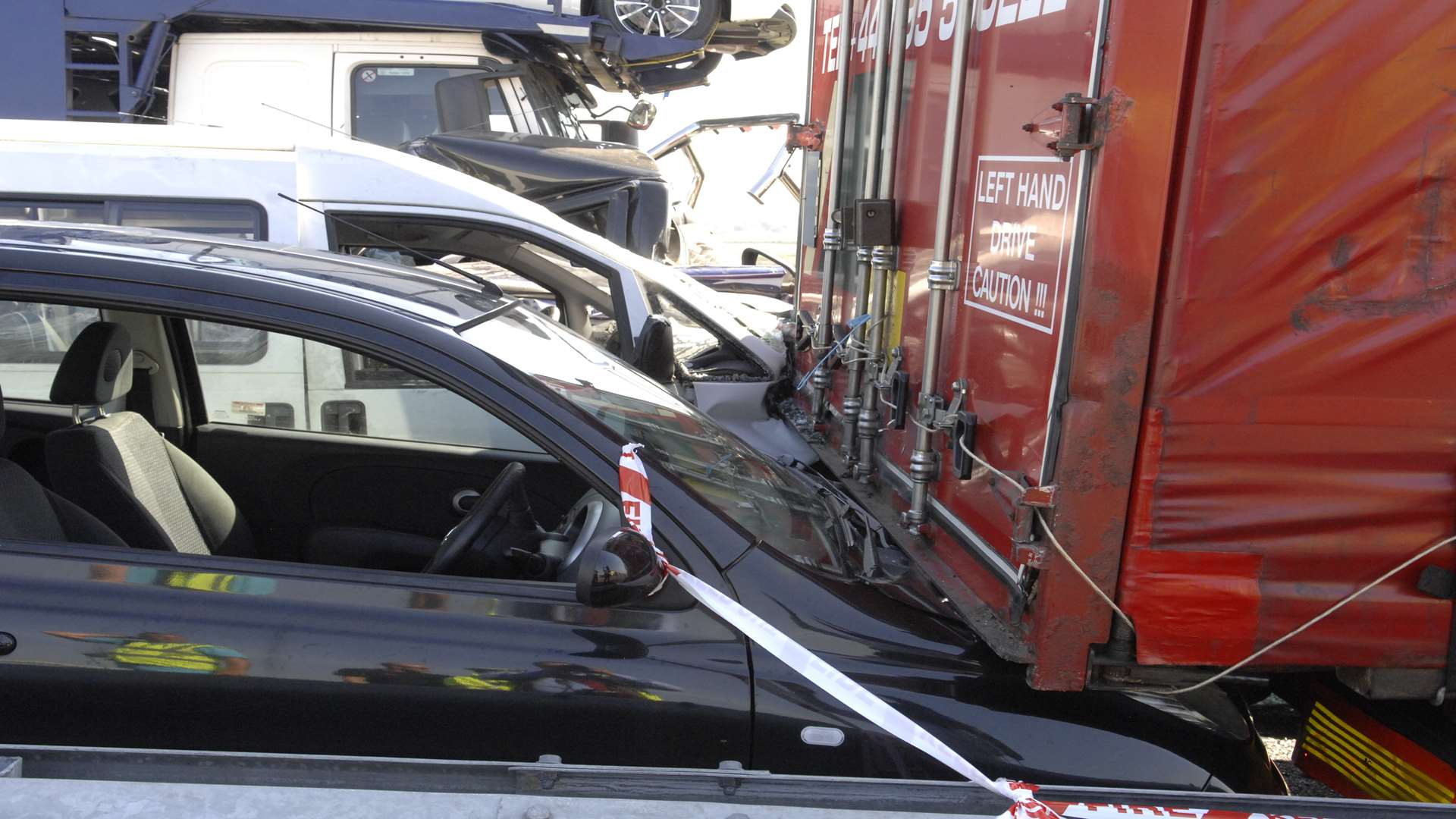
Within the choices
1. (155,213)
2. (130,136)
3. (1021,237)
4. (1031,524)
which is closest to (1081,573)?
(1031,524)

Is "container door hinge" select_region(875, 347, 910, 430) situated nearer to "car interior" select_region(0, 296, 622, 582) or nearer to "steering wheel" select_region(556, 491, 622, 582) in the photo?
"car interior" select_region(0, 296, 622, 582)

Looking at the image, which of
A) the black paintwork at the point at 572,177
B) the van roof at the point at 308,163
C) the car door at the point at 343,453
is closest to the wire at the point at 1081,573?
the car door at the point at 343,453

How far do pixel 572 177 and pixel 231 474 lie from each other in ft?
14.7

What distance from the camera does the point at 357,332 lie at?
2.27m

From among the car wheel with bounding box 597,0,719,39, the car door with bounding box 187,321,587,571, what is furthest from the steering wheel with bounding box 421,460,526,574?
the car wheel with bounding box 597,0,719,39

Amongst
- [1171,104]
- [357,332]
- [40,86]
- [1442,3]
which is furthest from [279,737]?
[40,86]

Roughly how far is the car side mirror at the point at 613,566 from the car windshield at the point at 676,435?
29cm

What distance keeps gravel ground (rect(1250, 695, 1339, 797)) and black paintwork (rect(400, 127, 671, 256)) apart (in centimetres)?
415

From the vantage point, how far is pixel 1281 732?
13.7 feet

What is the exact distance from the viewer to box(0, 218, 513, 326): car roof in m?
2.36

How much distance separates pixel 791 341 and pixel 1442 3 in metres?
3.12

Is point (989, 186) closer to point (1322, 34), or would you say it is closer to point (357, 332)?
point (1322, 34)

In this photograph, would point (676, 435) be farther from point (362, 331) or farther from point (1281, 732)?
point (1281, 732)

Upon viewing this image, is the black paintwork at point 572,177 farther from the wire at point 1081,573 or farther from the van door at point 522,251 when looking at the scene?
the wire at point 1081,573
